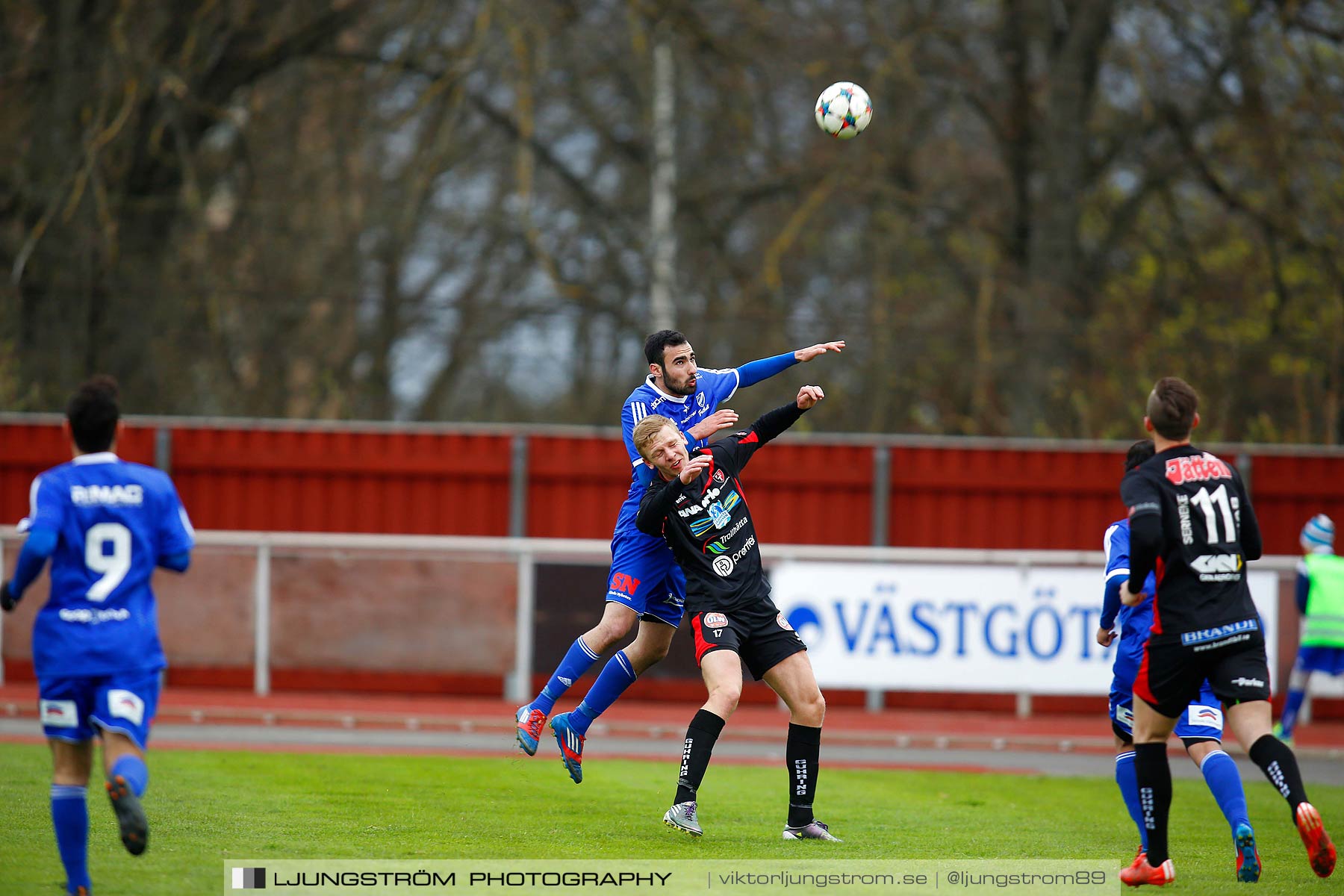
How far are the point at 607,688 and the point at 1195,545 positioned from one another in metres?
3.19

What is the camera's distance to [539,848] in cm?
620

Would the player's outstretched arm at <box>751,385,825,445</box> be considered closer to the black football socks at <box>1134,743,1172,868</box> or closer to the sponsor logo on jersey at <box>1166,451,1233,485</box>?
the sponsor logo on jersey at <box>1166,451,1233,485</box>

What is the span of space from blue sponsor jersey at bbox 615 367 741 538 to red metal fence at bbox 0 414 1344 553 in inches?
309

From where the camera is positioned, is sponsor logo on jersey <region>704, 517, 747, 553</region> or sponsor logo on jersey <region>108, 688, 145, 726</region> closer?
sponsor logo on jersey <region>108, 688, 145, 726</region>

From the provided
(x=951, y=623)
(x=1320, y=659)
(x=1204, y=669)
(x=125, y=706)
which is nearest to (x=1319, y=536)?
(x=1320, y=659)

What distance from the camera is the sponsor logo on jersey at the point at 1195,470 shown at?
560 cm

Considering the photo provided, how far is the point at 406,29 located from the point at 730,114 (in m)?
5.06

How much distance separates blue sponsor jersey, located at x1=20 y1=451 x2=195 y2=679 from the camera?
504 centimetres

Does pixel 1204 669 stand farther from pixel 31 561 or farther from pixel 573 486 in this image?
pixel 573 486

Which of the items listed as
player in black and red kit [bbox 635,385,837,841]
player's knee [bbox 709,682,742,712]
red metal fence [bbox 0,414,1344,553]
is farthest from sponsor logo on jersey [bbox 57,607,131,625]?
red metal fence [bbox 0,414,1344,553]

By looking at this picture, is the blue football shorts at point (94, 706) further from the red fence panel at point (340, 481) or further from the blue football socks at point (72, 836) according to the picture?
the red fence panel at point (340, 481)

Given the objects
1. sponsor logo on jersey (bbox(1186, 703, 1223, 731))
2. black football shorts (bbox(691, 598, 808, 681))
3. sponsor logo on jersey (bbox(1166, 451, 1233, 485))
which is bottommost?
sponsor logo on jersey (bbox(1186, 703, 1223, 731))

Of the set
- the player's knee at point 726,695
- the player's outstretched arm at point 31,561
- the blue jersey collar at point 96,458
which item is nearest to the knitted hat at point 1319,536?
the player's knee at point 726,695

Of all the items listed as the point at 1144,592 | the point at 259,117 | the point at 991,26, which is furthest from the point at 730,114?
the point at 1144,592
